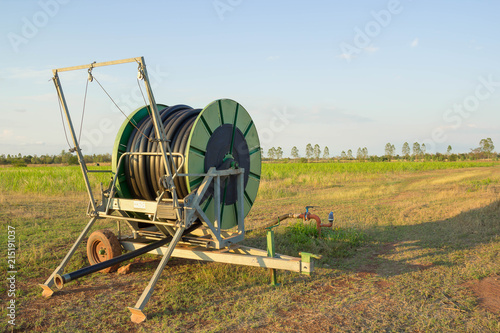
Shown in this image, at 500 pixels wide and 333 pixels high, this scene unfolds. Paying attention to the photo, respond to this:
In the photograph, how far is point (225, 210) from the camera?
6570mm

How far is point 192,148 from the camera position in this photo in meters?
5.67

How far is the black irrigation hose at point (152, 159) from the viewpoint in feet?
19.3

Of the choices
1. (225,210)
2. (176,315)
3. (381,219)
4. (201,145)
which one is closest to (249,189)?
(225,210)

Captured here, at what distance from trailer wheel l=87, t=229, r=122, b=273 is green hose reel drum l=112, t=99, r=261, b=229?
0.78m

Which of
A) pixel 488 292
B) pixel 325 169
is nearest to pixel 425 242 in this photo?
pixel 488 292

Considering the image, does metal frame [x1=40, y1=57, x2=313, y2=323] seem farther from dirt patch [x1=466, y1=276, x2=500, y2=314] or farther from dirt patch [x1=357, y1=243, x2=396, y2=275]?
dirt patch [x1=466, y1=276, x2=500, y2=314]

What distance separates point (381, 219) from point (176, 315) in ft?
27.0

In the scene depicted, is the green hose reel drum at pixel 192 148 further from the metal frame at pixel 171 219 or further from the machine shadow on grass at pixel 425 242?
the machine shadow on grass at pixel 425 242

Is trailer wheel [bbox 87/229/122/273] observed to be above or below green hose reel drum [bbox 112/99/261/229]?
below

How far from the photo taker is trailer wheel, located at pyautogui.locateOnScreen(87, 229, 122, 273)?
20.6ft

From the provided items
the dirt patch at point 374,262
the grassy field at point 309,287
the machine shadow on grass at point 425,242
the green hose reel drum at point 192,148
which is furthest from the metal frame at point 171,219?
the machine shadow on grass at point 425,242

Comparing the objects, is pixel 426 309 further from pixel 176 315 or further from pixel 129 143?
pixel 129 143

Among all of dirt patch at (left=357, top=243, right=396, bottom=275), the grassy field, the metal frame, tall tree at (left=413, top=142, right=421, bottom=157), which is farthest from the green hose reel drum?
tall tree at (left=413, top=142, right=421, bottom=157)

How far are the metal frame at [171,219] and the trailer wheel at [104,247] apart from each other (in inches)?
10.4
